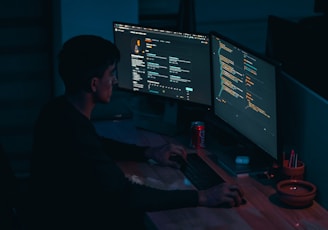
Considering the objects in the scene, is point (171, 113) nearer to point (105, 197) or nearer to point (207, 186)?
point (207, 186)

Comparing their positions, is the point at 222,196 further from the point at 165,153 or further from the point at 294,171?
the point at 165,153

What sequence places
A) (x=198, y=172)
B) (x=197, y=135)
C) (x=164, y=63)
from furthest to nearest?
(x=164, y=63)
(x=197, y=135)
(x=198, y=172)

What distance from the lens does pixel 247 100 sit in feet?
10.5

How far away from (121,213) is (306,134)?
35.0 inches

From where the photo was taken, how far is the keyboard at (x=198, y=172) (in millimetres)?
3102

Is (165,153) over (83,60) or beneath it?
beneath

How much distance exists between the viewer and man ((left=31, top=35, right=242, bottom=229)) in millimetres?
2635

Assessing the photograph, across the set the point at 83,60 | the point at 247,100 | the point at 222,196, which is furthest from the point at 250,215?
the point at 83,60

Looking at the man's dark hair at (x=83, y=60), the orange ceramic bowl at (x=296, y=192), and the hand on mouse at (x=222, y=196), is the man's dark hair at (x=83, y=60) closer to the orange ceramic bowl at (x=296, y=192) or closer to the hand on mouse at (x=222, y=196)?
the hand on mouse at (x=222, y=196)

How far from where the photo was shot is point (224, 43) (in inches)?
131

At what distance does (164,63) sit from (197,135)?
17.5 inches

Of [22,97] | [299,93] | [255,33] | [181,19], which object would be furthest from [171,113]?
[255,33]

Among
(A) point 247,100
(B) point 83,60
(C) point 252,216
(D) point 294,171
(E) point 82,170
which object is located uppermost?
(B) point 83,60

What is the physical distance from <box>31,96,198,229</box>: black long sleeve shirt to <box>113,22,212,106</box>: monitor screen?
97 centimetres
